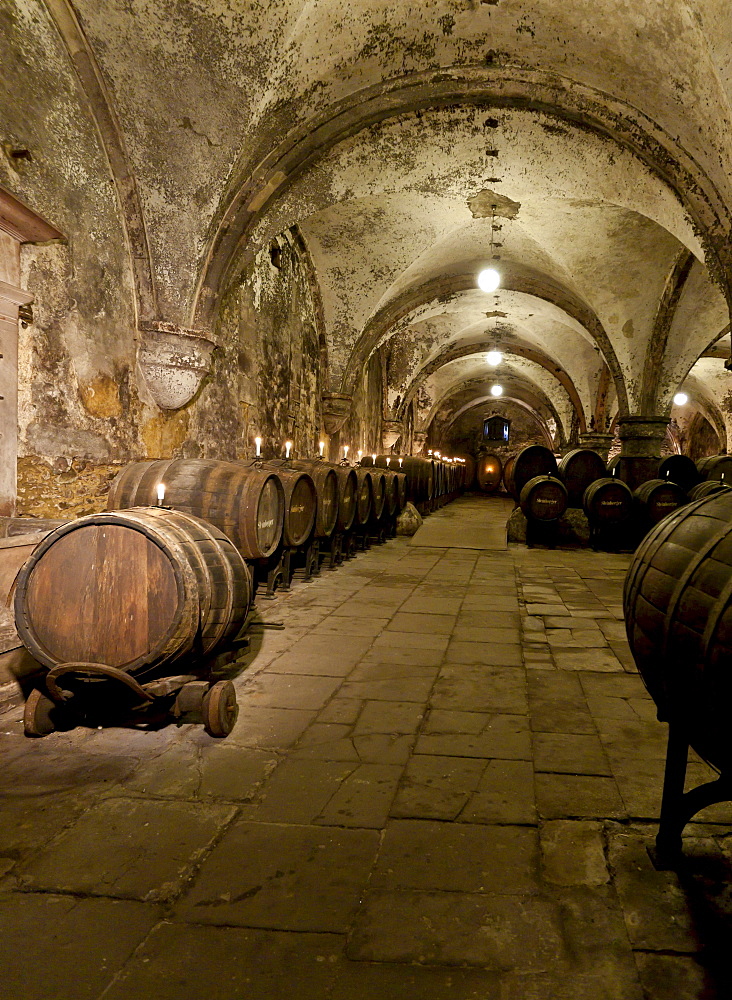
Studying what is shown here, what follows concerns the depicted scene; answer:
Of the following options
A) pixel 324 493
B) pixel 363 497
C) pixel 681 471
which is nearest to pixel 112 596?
pixel 324 493

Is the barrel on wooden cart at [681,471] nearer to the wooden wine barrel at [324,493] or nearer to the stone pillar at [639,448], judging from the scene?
the stone pillar at [639,448]

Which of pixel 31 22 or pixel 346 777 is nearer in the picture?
pixel 346 777

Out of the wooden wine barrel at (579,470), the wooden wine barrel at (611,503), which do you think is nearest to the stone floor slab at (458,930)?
the wooden wine barrel at (611,503)

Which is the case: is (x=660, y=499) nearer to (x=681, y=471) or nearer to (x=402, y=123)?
(x=681, y=471)

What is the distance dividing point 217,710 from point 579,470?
31.9ft

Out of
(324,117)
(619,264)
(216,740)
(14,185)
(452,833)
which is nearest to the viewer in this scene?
(452,833)

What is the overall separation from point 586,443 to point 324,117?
1249cm

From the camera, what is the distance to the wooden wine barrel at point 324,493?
6.73 meters

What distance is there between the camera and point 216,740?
8.98 feet

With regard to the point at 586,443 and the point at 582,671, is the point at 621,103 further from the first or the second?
the point at 586,443

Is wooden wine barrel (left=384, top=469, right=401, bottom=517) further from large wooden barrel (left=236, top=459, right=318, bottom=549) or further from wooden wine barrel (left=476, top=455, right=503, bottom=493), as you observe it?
wooden wine barrel (left=476, top=455, right=503, bottom=493)

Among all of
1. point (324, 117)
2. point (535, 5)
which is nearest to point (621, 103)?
point (535, 5)

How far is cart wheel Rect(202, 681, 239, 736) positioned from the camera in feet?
8.88

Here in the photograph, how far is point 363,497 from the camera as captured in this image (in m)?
8.71
